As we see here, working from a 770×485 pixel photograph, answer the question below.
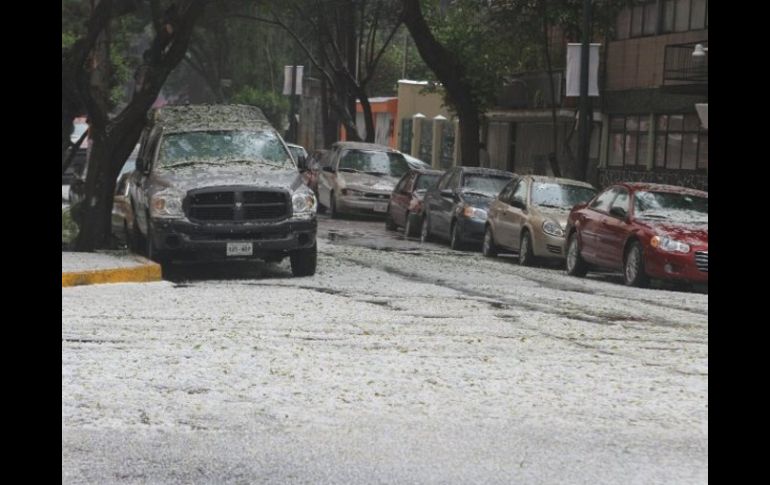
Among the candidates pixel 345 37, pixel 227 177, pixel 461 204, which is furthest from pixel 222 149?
pixel 345 37

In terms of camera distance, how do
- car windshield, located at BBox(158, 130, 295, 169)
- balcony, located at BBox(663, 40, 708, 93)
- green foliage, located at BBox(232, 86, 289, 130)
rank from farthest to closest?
green foliage, located at BBox(232, 86, 289, 130), balcony, located at BBox(663, 40, 708, 93), car windshield, located at BBox(158, 130, 295, 169)

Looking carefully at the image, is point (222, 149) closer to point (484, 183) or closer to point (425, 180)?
point (484, 183)

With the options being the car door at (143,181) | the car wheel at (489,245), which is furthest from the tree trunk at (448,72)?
the car door at (143,181)

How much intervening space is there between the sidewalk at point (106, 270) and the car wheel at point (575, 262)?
6.53 metres

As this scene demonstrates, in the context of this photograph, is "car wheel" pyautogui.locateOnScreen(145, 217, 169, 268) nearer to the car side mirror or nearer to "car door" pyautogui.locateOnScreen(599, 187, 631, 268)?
"car door" pyautogui.locateOnScreen(599, 187, 631, 268)

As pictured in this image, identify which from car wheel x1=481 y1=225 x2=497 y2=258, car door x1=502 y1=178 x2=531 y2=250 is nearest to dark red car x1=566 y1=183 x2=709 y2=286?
car door x1=502 y1=178 x2=531 y2=250

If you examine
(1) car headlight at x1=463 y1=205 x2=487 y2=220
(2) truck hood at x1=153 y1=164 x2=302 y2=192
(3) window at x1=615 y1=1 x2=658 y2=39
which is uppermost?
(3) window at x1=615 y1=1 x2=658 y2=39

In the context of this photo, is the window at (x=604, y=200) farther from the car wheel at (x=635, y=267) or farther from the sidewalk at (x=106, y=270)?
the sidewalk at (x=106, y=270)

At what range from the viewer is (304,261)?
19422 millimetres

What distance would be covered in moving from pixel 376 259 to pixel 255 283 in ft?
17.2

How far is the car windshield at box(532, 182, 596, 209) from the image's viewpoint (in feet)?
83.4

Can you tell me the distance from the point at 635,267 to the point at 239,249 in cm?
536

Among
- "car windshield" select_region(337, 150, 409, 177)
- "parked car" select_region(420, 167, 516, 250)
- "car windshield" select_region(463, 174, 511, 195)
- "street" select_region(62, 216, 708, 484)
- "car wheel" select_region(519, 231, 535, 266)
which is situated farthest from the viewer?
"car windshield" select_region(337, 150, 409, 177)

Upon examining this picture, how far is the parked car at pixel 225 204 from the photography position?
61.8 ft
